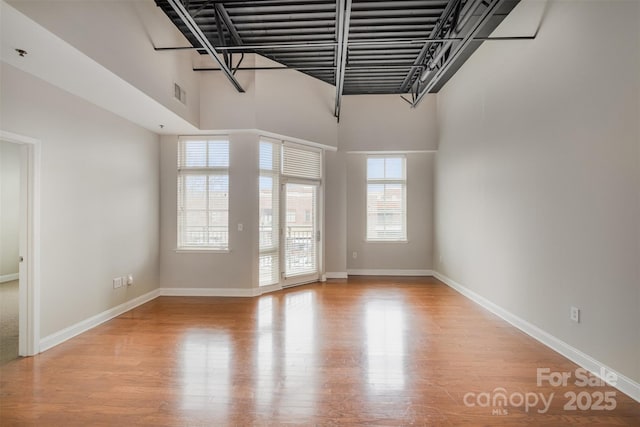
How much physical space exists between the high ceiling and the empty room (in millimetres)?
39

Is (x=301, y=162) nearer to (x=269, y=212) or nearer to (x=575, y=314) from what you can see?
(x=269, y=212)

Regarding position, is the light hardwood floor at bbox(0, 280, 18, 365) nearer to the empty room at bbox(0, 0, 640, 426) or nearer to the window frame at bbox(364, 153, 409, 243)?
the empty room at bbox(0, 0, 640, 426)

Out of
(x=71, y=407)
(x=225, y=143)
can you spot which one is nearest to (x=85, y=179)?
(x=225, y=143)

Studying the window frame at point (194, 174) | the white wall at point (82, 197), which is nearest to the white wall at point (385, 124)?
the window frame at point (194, 174)

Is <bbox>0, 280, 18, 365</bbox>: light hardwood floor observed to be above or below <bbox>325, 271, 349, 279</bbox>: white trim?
below

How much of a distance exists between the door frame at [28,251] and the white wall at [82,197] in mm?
105

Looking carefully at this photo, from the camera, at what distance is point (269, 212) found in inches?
223

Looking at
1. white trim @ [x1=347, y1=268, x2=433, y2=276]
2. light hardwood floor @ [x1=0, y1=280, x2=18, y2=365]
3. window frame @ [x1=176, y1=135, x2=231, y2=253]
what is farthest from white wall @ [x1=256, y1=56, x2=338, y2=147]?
light hardwood floor @ [x1=0, y1=280, x2=18, y2=365]

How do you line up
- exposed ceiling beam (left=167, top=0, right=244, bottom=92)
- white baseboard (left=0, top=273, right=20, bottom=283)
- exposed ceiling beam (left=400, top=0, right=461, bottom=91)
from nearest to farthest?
exposed ceiling beam (left=167, top=0, right=244, bottom=92)
exposed ceiling beam (left=400, top=0, right=461, bottom=91)
white baseboard (left=0, top=273, right=20, bottom=283)

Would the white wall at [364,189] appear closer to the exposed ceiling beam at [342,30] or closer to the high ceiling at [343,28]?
the high ceiling at [343,28]

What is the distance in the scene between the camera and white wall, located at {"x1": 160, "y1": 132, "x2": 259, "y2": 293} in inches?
211

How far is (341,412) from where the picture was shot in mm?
Result: 2252

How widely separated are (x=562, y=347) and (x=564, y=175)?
163cm

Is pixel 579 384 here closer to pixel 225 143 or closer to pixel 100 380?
pixel 100 380
